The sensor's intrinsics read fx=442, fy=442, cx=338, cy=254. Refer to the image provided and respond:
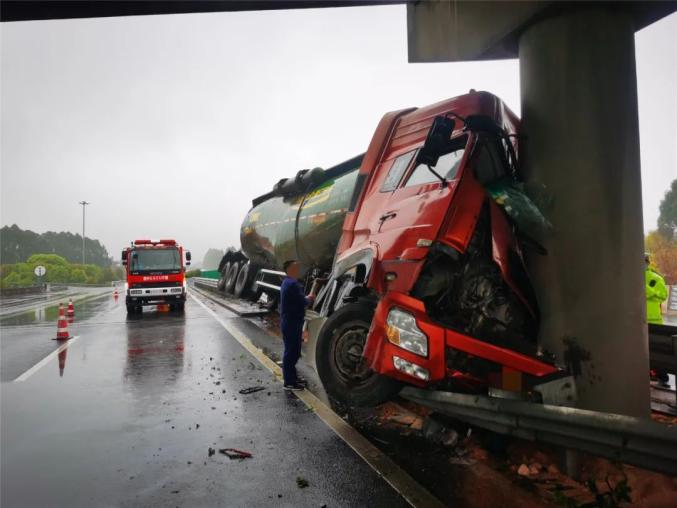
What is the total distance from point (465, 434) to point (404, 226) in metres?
1.90

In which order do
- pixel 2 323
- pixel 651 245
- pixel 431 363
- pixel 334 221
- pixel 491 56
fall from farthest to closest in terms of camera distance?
pixel 651 245
pixel 2 323
pixel 334 221
pixel 491 56
pixel 431 363

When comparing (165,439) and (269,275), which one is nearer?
(165,439)

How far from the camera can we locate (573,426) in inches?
108

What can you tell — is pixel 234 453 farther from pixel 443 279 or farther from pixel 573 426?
pixel 573 426

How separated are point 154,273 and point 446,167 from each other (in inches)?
524

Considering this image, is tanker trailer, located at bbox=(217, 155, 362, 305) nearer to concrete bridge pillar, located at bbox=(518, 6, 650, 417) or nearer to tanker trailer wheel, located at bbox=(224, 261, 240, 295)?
concrete bridge pillar, located at bbox=(518, 6, 650, 417)

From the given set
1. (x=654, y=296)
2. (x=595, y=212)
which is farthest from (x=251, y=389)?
(x=654, y=296)

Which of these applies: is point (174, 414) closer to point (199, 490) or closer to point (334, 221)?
point (199, 490)

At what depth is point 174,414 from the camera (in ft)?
15.4

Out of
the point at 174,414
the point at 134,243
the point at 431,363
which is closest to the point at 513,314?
the point at 431,363

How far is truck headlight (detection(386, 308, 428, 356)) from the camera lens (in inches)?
135

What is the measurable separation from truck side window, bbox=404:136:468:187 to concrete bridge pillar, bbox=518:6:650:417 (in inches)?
32.4

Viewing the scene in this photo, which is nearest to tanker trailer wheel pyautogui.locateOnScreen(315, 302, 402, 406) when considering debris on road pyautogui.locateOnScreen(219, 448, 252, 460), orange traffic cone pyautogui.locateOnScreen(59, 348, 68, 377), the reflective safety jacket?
debris on road pyautogui.locateOnScreen(219, 448, 252, 460)

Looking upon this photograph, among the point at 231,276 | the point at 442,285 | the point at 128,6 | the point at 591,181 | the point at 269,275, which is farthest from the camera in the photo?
the point at 231,276
